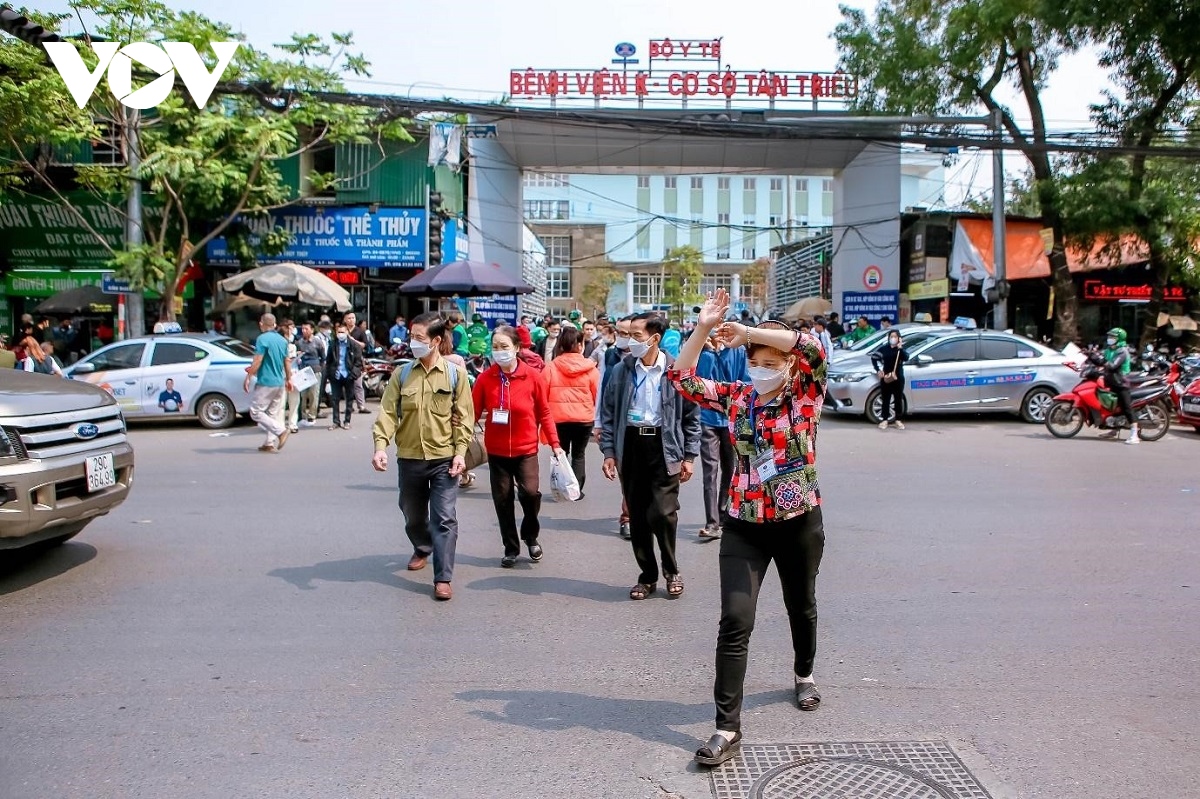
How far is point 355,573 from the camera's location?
6859 mm

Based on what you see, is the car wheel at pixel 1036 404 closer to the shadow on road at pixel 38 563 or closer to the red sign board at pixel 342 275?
the shadow on road at pixel 38 563

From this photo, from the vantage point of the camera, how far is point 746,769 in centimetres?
392

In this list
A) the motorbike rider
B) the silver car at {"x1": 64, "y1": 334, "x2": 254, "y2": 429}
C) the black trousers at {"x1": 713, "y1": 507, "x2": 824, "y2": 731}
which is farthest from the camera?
the silver car at {"x1": 64, "y1": 334, "x2": 254, "y2": 429}

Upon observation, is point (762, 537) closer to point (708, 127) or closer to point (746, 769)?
point (746, 769)

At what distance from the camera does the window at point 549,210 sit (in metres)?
74.6

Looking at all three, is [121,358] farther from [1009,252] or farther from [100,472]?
[1009,252]

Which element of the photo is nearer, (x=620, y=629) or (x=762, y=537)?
(x=762, y=537)

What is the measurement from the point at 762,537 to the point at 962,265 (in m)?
24.5

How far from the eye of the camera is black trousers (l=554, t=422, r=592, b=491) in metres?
8.83

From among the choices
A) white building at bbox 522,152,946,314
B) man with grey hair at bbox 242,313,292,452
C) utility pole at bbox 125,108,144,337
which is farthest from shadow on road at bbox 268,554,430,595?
white building at bbox 522,152,946,314

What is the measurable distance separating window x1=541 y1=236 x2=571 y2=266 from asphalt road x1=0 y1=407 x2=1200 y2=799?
68284mm

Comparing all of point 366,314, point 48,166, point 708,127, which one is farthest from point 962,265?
point 48,166

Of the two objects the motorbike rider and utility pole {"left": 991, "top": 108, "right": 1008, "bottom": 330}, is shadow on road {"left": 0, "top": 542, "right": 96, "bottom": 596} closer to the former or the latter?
the motorbike rider

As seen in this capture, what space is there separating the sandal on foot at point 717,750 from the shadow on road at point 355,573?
9.48 feet
